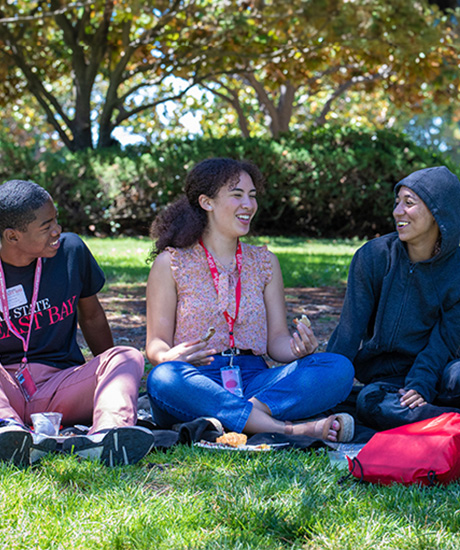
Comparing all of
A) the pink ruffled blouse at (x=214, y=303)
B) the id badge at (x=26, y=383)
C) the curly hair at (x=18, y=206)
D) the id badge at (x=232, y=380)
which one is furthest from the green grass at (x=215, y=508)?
the curly hair at (x=18, y=206)

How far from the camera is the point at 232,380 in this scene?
3893 mm

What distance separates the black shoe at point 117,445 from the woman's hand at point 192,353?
0.69 m

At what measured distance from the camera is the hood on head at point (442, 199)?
3857 mm

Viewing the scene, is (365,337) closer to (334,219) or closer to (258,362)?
(258,362)

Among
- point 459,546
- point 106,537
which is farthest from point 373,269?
point 106,537

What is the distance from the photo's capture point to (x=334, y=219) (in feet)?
51.2

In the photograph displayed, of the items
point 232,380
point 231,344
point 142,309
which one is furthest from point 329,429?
point 142,309

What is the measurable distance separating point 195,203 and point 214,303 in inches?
25.8

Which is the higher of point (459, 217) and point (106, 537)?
point (459, 217)

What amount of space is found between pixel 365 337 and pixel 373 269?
0.43 m

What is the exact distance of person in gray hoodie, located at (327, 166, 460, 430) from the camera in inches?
151

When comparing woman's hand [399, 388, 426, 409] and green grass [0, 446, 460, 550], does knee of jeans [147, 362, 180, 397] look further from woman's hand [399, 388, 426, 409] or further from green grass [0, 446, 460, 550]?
woman's hand [399, 388, 426, 409]

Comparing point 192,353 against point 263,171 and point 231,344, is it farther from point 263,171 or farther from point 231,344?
point 263,171

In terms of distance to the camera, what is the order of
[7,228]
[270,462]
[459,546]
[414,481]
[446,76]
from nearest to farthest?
[459,546]
[414,481]
[270,462]
[7,228]
[446,76]
